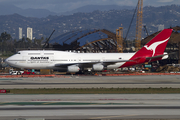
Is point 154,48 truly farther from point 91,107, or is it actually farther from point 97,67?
point 91,107

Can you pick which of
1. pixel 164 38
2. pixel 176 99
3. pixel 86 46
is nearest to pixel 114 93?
pixel 176 99

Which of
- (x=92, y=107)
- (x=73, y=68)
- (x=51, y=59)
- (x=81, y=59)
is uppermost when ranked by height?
(x=51, y=59)

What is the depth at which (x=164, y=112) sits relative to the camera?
65.0ft

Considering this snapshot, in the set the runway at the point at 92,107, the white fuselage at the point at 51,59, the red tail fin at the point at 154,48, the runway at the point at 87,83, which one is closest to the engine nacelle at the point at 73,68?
the white fuselage at the point at 51,59

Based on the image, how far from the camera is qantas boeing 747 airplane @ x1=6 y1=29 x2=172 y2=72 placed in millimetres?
54031

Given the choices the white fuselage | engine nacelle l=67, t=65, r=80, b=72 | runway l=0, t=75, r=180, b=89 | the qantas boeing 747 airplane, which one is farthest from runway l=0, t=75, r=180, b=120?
the white fuselage

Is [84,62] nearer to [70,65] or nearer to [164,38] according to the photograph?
[70,65]

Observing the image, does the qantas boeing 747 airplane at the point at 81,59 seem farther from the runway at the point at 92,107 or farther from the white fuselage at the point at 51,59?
the runway at the point at 92,107

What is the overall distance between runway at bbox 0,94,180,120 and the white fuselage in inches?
1102

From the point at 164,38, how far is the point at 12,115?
45.1 metres

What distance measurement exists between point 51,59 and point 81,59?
6.71 meters

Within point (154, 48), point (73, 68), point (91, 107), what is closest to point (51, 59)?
point (73, 68)

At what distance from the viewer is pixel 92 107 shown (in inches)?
856

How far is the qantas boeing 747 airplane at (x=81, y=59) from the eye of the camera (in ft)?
177
